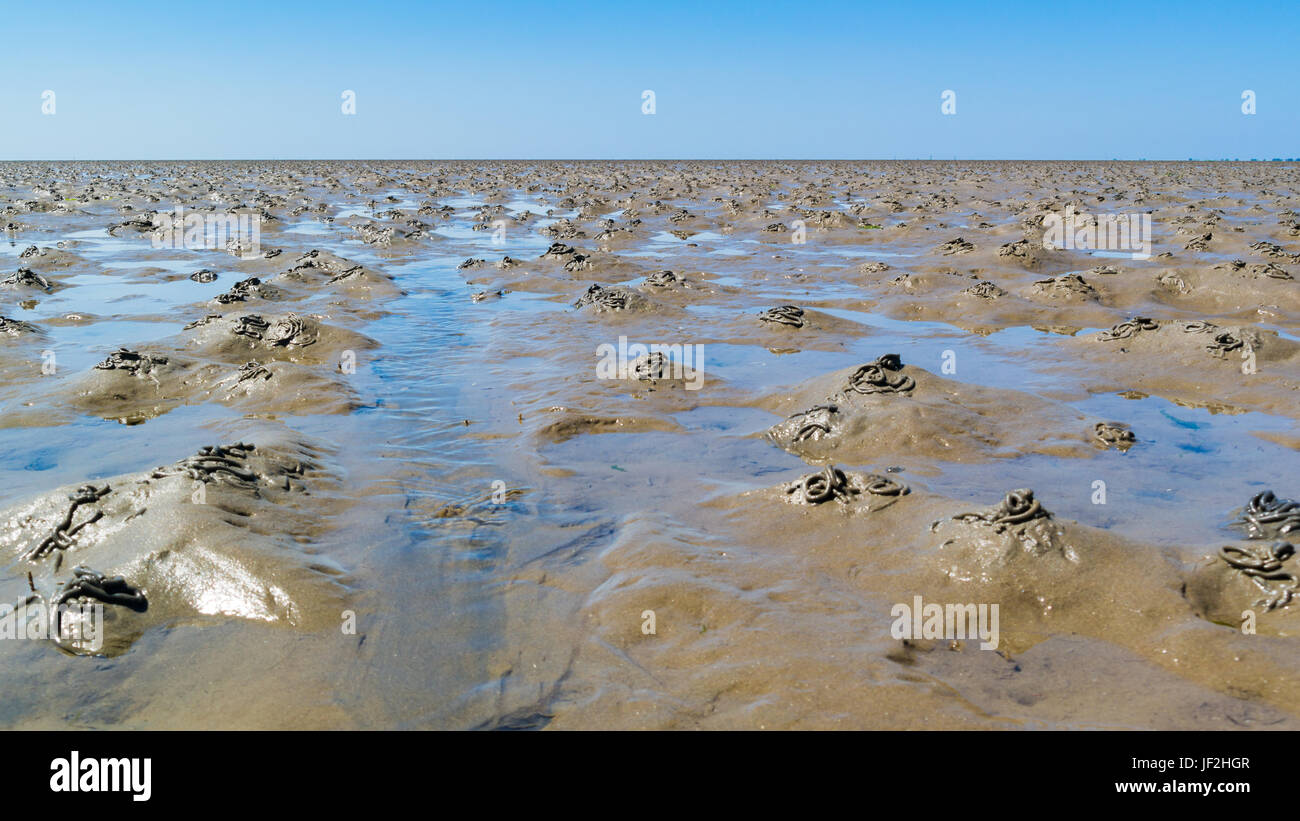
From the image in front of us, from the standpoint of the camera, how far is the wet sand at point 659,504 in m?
4.40

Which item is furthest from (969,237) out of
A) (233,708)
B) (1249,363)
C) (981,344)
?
(233,708)

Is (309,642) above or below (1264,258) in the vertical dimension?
below

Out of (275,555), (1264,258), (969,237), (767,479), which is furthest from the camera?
(969,237)

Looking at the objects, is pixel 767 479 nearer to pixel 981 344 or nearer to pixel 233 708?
pixel 233 708

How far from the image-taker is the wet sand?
4398mm

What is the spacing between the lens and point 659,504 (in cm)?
703

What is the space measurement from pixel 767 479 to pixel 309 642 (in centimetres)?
447

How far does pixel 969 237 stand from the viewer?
25734 mm

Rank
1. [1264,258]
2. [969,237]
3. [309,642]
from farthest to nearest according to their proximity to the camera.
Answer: [969,237], [1264,258], [309,642]

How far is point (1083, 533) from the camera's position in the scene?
5.60 m
